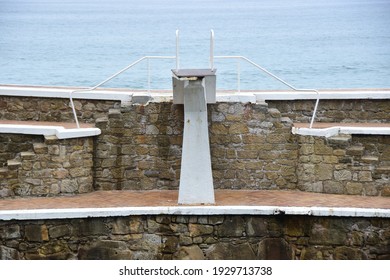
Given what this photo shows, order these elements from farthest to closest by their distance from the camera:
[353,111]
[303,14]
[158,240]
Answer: [303,14], [353,111], [158,240]

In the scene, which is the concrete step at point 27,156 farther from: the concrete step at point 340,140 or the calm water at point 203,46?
the calm water at point 203,46

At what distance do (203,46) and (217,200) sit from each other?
1802 inches

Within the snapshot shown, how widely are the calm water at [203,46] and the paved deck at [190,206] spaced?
22.2 metres

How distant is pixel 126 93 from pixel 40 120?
5.96 feet

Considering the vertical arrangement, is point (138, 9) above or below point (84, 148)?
above

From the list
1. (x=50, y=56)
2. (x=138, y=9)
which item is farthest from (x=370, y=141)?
(x=138, y=9)

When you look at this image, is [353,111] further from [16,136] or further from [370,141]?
[16,136]

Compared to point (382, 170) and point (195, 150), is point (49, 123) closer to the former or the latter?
point (195, 150)

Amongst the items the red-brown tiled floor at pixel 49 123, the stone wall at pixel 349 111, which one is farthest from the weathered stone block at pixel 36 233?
the stone wall at pixel 349 111

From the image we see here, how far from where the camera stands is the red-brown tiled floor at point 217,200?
65.8ft

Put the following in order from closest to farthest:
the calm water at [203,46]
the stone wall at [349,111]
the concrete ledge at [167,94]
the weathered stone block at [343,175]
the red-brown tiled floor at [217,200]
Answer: the red-brown tiled floor at [217,200]
the weathered stone block at [343,175]
the concrete ledge at [167,94]
the stone wall at [349,111]
the calm water at [203,46]

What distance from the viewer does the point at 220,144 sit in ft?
70.8

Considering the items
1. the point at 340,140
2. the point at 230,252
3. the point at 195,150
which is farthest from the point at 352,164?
the point at 230,252

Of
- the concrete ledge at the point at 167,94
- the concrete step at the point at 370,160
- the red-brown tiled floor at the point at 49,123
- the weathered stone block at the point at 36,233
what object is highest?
the concrete ledge at the point at 167,94
